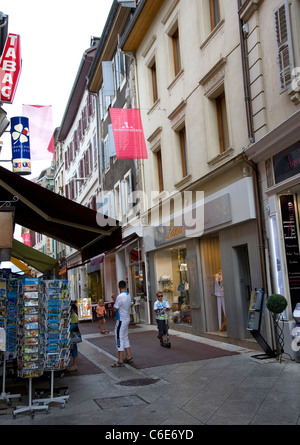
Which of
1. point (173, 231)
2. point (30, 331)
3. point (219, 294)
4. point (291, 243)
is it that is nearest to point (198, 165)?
point (173, 231)

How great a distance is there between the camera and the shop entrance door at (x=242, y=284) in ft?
37.6

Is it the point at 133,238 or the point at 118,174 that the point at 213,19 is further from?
the point at 118,174

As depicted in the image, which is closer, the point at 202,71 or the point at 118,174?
the point at 202,71

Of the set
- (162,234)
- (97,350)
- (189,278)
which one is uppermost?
(162,234)

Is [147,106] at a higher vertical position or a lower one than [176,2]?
lower

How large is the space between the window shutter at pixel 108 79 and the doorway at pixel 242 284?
45.0 ft

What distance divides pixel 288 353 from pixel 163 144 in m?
9.34

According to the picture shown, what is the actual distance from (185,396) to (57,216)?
154 inches

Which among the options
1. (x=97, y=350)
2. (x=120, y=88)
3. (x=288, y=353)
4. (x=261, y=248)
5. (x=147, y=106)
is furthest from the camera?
(x=120, y=88)

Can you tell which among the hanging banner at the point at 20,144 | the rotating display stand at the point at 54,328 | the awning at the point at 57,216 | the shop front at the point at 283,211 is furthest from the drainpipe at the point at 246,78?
the hanging banner at the point at 20,144

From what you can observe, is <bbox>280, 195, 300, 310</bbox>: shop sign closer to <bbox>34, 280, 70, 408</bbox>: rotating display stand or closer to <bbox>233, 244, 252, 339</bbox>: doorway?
<bbox>233, 244, 252, 339</bbox>: doorway

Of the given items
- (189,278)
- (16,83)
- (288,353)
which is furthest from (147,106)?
(288,353)

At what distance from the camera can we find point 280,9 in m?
9.40

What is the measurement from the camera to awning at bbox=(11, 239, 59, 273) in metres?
10.8
